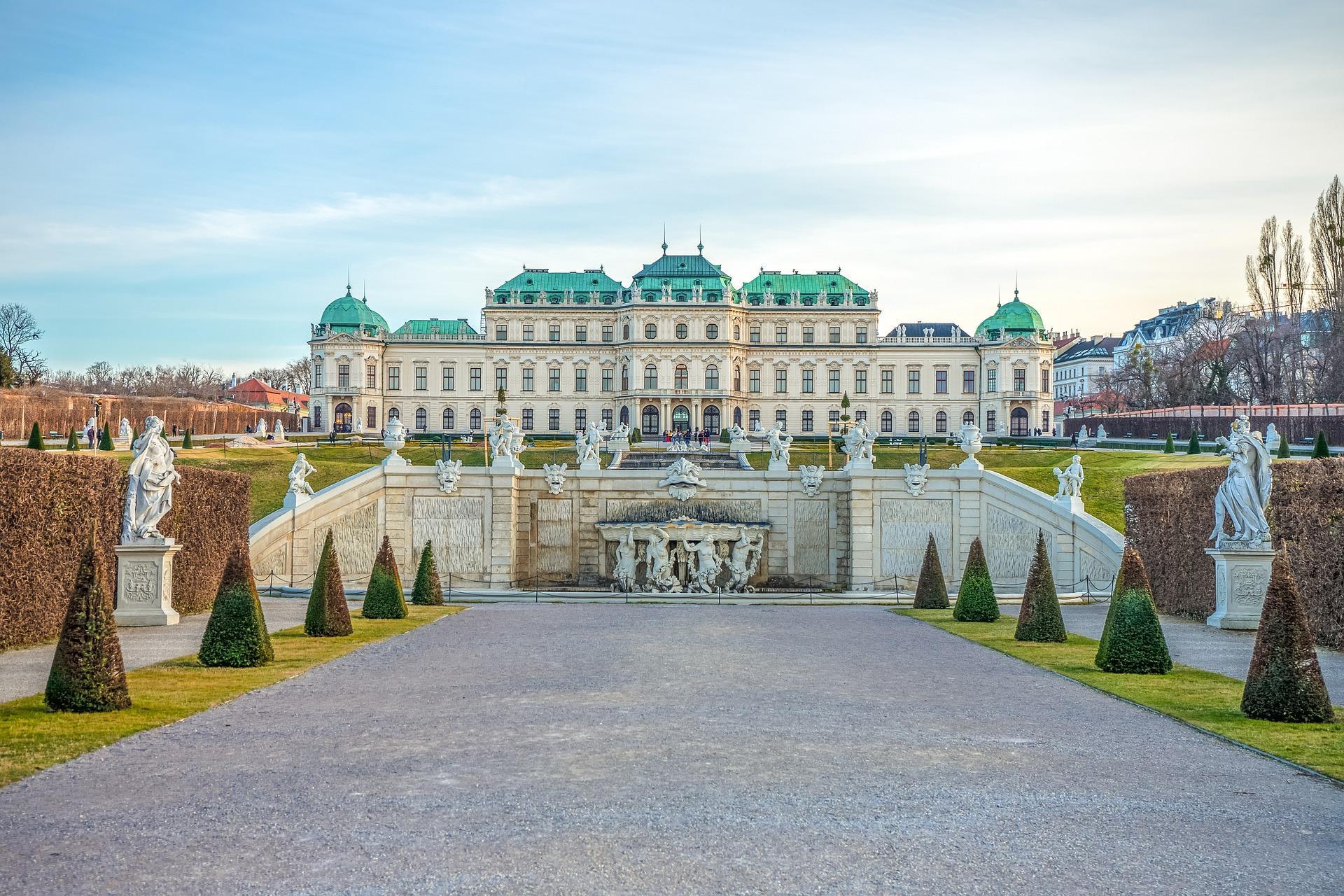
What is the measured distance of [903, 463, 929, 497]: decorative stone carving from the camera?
103ft

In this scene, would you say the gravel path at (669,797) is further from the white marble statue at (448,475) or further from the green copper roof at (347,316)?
the green copper roof at (347,316)

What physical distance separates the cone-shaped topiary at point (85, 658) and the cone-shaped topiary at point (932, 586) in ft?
52.5

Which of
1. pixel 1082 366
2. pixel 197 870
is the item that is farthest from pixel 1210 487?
pixel 1082 366

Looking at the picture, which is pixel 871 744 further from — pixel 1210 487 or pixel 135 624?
pixel 1210 487

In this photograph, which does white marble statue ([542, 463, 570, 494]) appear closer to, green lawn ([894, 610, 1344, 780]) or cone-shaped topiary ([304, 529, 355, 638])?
cone-shaped topiary ([304, 529, 355, 638])

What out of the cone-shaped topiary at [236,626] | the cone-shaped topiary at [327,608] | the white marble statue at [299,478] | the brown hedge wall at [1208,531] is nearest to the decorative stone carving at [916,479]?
the brown hedge wall at [1208,531]

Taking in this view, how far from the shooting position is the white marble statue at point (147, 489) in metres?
18.3

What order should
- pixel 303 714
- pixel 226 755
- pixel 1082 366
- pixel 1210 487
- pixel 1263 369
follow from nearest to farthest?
pixel 226 755 < pixel 303 714 < pixel 1210 487 < pixel 1263 369 < pixel 1082 366

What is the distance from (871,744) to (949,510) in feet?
72.4

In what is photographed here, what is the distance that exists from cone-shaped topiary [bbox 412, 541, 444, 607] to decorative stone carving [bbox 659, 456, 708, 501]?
32.0 feet

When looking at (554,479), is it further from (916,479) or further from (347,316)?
(347,316)

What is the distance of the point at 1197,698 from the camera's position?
12.3 m

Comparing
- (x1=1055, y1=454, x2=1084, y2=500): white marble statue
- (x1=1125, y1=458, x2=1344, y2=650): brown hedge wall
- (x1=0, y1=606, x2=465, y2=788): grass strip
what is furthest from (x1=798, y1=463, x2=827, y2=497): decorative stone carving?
(x1=0, y1=606, x2=465, y2=788): grass strip

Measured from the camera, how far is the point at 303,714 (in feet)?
36.7
